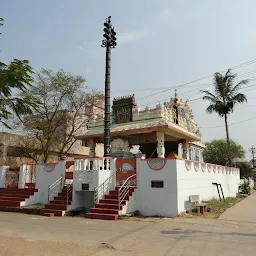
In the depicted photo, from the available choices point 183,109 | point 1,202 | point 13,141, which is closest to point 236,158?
point 183,109

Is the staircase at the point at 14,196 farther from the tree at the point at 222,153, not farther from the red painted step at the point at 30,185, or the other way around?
the tree at the point at 222,153

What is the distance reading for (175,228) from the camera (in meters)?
9.45

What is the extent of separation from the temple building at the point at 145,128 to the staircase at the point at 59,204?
487 cm

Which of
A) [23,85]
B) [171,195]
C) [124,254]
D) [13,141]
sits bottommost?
[124,254]

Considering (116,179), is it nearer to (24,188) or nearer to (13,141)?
(24,188)

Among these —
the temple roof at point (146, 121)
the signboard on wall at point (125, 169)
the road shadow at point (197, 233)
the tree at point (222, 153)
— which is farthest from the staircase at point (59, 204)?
the tree at point (222, 153)

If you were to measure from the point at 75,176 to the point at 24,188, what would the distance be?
4701 mm

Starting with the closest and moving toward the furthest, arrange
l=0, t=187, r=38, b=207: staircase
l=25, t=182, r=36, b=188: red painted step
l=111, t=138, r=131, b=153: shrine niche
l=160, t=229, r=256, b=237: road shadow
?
l=160, t=229, r=256, b=237: road shadow < l=0, t=187, r=38, b=207: staircase < l=25, t=182, r=36, b=188: red painted step < l=111, t=138, r=131, b=153: shrine niche

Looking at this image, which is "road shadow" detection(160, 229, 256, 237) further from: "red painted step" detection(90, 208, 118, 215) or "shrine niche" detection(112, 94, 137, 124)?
"shrine niche" detection(112, 94, 137, 124)

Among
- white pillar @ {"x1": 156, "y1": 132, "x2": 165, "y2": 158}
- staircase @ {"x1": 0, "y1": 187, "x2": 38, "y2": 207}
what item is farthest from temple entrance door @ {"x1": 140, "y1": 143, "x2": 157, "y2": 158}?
staircase @ {"x1": 0, "y1": 187, "x2": 38, "y2": 207}

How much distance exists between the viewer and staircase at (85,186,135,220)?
37.9 ft

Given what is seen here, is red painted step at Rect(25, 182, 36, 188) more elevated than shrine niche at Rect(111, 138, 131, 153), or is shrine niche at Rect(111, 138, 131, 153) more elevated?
shrine niche at Rect(111, 138, 131, 153)

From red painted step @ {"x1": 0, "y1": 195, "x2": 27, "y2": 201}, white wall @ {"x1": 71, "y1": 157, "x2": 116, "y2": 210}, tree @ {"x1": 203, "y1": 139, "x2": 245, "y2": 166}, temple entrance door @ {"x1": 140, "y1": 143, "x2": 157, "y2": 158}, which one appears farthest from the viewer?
tree @ {"x1": 203, "y1": 139, "x2": 245, "y2": 166}

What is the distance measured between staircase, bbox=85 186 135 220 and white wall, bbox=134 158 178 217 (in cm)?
55
